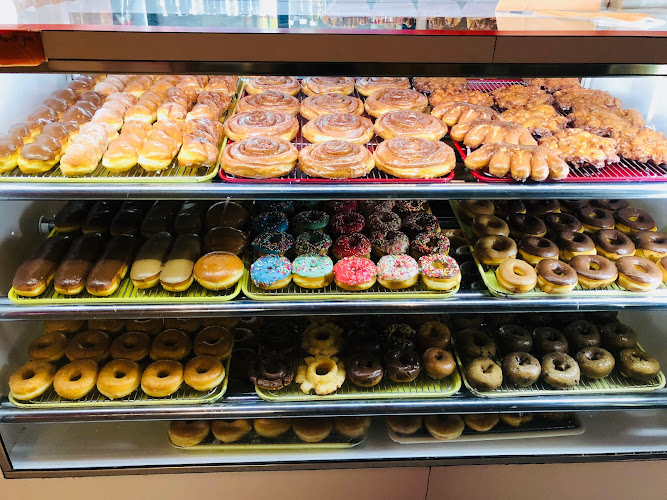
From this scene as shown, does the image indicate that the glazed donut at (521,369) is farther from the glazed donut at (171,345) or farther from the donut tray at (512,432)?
the glazed donut at (171,345)

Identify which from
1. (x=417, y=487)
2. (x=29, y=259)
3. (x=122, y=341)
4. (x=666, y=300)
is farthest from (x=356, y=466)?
(x=29, y=259)

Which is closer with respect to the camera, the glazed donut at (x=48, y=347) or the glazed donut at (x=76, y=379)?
the glazed donut at (x=76, y=379)

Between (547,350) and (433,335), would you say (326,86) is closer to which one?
(433,335)

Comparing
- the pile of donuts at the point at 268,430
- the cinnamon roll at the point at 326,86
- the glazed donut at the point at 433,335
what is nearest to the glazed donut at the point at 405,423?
the pile of donuts at the point at 268,430

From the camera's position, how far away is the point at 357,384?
9.34 feet

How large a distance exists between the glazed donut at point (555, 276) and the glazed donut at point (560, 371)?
486 mm

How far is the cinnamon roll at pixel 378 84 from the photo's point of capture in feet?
10.5

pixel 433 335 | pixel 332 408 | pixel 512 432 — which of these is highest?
pixel 433 335

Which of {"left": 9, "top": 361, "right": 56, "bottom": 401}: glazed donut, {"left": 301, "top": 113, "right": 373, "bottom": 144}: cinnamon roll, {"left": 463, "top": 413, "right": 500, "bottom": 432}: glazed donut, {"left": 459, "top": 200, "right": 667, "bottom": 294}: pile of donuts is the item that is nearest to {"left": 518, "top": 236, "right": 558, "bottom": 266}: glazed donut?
{"left": 459, "top": 200, "right": 667, "bottom": 294}: pile of donuts

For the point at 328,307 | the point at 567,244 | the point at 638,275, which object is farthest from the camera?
the point at 567,244

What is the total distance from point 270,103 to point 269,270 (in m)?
0.88

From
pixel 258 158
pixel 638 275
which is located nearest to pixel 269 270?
pixel 258 158

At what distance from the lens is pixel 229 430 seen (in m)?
2.96

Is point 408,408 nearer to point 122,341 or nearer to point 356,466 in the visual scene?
point 356,466
